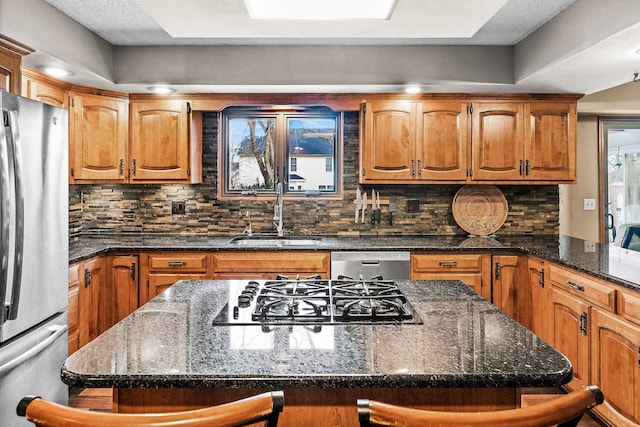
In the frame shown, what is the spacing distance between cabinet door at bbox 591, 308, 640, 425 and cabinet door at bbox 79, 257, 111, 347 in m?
3.13

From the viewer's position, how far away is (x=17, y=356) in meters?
2.13

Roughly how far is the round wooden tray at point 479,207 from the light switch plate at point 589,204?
0.87 m

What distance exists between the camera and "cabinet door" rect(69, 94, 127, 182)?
143 inches

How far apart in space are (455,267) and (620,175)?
2.26m

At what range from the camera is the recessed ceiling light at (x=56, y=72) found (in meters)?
3.18

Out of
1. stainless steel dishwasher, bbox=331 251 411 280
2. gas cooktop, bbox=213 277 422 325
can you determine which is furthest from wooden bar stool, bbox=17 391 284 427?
stainless steel dishwasher, bbox=331 251 411 280

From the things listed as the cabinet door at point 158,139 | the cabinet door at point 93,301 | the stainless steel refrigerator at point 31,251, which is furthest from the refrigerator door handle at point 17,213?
the cabinet door at point 158,139

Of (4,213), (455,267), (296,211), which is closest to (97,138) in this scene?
(296,211)

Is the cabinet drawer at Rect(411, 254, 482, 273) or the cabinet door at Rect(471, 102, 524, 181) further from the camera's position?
the cabinet door at Rect(471, 102, 524, 181)

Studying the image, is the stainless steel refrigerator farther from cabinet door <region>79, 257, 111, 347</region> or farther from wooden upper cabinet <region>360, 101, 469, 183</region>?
wooden upper cabinet <region>360, 101, 469, 183</region>

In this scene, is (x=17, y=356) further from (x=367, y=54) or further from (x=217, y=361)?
(x=367, y=54)

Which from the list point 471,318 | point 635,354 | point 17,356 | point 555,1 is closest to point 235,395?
point 471,318

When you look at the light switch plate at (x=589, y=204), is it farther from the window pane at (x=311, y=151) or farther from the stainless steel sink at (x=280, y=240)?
the stainless steel sink at (x=280, y=240)

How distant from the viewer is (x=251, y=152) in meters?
4.22
